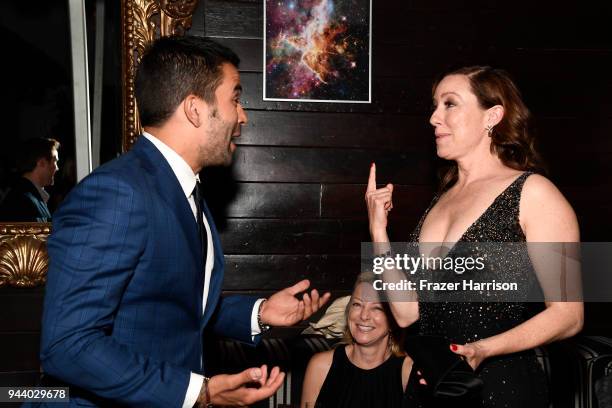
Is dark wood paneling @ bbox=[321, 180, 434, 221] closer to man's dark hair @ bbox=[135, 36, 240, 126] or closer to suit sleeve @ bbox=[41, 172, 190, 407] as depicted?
man's dark hair @ bbox=[135, 36, 240, 126]

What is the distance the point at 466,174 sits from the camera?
215cm

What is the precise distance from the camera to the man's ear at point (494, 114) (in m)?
2.06

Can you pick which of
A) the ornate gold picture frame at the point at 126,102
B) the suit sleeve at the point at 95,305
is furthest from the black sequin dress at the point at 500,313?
the ornate gold picture frame at the point at 126,102

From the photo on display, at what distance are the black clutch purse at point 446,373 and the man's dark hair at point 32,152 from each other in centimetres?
190

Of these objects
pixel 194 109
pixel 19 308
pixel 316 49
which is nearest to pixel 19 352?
→ pixel 19 308

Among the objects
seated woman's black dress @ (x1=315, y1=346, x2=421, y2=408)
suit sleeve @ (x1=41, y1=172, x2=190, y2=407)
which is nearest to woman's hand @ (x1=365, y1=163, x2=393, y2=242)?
seated woman's black dress @ (x1=315, y1=346, x2=421, y2=408)

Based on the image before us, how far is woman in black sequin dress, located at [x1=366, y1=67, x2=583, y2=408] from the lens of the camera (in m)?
1.77

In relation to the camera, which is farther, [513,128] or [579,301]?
[513,128]

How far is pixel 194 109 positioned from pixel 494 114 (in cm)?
97

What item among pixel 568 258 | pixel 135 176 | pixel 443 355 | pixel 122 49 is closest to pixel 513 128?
pixel 568 258

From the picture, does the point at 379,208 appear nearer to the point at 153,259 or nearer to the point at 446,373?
the point at 446,373

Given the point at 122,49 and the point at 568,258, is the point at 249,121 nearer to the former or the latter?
the point at 122,49

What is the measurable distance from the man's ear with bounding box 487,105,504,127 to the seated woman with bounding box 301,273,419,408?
0.93 metres

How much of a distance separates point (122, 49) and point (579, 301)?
209 cm
